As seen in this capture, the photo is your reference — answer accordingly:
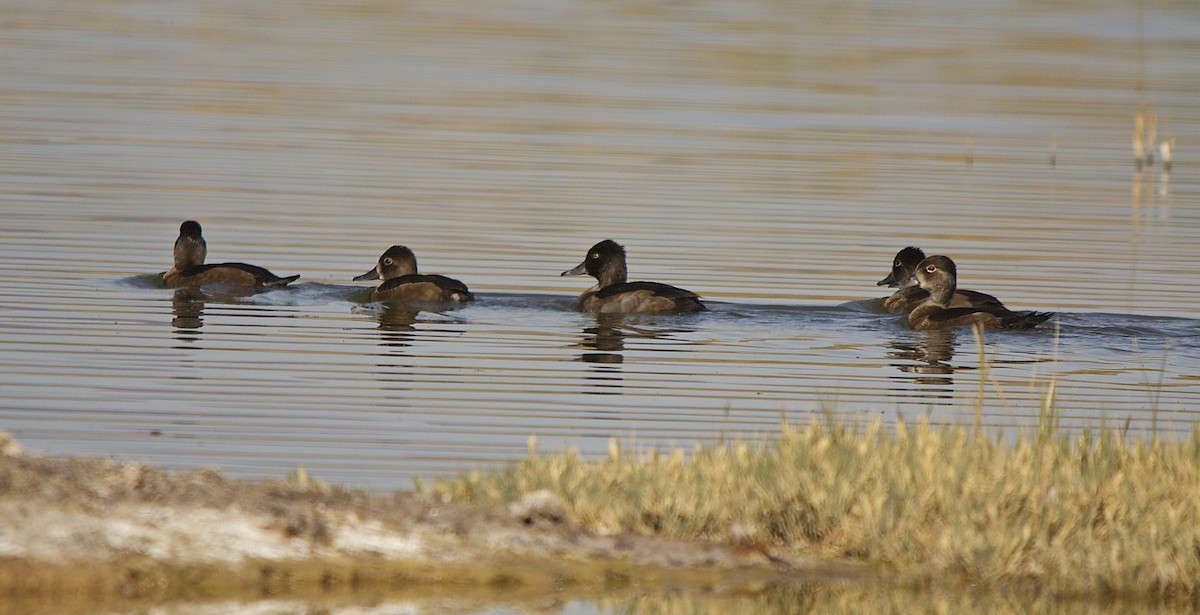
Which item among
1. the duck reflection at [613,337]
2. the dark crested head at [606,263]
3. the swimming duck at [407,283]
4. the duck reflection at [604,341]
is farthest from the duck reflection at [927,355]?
the swimming duck at [407,283]

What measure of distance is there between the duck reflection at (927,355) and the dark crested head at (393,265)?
444 cm

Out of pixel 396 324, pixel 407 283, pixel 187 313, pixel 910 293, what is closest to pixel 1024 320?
pixel 910 293

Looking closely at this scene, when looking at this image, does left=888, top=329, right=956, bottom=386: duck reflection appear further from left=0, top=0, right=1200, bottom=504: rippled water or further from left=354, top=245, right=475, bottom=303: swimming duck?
left=354, top=245, right=475, bottom=303: swimming duck

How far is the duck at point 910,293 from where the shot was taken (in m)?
16.9

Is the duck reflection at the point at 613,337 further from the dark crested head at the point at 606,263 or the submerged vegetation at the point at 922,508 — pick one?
the submerged vegetation at the point at 922,508

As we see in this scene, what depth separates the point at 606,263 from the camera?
17875 mm

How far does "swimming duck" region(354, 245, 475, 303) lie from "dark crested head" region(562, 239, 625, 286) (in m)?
1.56

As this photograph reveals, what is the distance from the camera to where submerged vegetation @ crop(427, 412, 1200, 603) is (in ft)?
27.8

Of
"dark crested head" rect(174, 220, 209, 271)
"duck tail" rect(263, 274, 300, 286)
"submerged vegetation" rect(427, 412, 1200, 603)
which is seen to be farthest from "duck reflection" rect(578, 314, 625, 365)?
"submerged vegetation" rect(427, 412, 1200, 603)

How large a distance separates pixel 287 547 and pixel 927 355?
8.32 meters

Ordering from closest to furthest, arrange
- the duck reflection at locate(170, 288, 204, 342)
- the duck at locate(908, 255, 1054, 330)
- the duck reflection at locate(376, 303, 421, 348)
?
1. the duck reflection at locate(170, 288, 204, 342)
2. the duck reflection at locate(376, 303, 421, 348)
3. the duck at locate(908, 255, 1054, 330)

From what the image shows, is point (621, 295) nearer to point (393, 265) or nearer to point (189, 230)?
point (393, 265)

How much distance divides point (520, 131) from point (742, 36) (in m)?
17.7

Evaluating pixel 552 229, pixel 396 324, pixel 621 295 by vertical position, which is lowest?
pixel 396 324
